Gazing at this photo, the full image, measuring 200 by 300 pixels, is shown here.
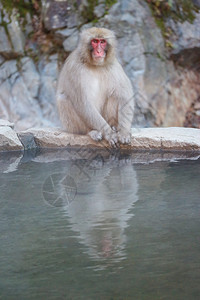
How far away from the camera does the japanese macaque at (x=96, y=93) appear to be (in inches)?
236

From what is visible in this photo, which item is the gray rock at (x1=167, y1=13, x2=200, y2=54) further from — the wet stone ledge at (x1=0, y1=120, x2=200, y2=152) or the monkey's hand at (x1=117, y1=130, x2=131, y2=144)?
the monkey's hand at (x1=117, y1=130, x2=131, y2=144)

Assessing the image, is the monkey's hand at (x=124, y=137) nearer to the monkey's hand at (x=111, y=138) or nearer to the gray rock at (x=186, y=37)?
the monkey's hand at (x=111, y=138)

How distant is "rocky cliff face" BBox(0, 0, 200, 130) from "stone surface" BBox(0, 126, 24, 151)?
9.71 ft

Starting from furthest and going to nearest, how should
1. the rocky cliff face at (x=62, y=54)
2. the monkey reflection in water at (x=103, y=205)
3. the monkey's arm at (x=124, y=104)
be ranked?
the rocky cliff face at (x=62, y=54) < the monkey's arm at (x=124, y=104) < the monkey reflection in water at (x=103, y=205)

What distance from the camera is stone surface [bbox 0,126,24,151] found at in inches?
235

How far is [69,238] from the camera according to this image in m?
3.27

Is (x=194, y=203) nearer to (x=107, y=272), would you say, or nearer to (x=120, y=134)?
(x=107, y=272)

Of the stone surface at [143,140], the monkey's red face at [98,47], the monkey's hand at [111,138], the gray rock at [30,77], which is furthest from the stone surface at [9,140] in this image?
the gray rock at [30,77]

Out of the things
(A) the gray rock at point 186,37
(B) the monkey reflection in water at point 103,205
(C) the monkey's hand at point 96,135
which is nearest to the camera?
(B) the monkey reflection in water at point 103,205

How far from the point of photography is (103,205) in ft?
12.8

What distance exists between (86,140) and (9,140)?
2.52 feet

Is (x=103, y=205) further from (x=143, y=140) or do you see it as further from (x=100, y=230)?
(x=143, y=140)

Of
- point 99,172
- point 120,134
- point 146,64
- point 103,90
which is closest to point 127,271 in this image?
point 99,172

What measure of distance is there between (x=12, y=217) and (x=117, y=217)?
645mm
